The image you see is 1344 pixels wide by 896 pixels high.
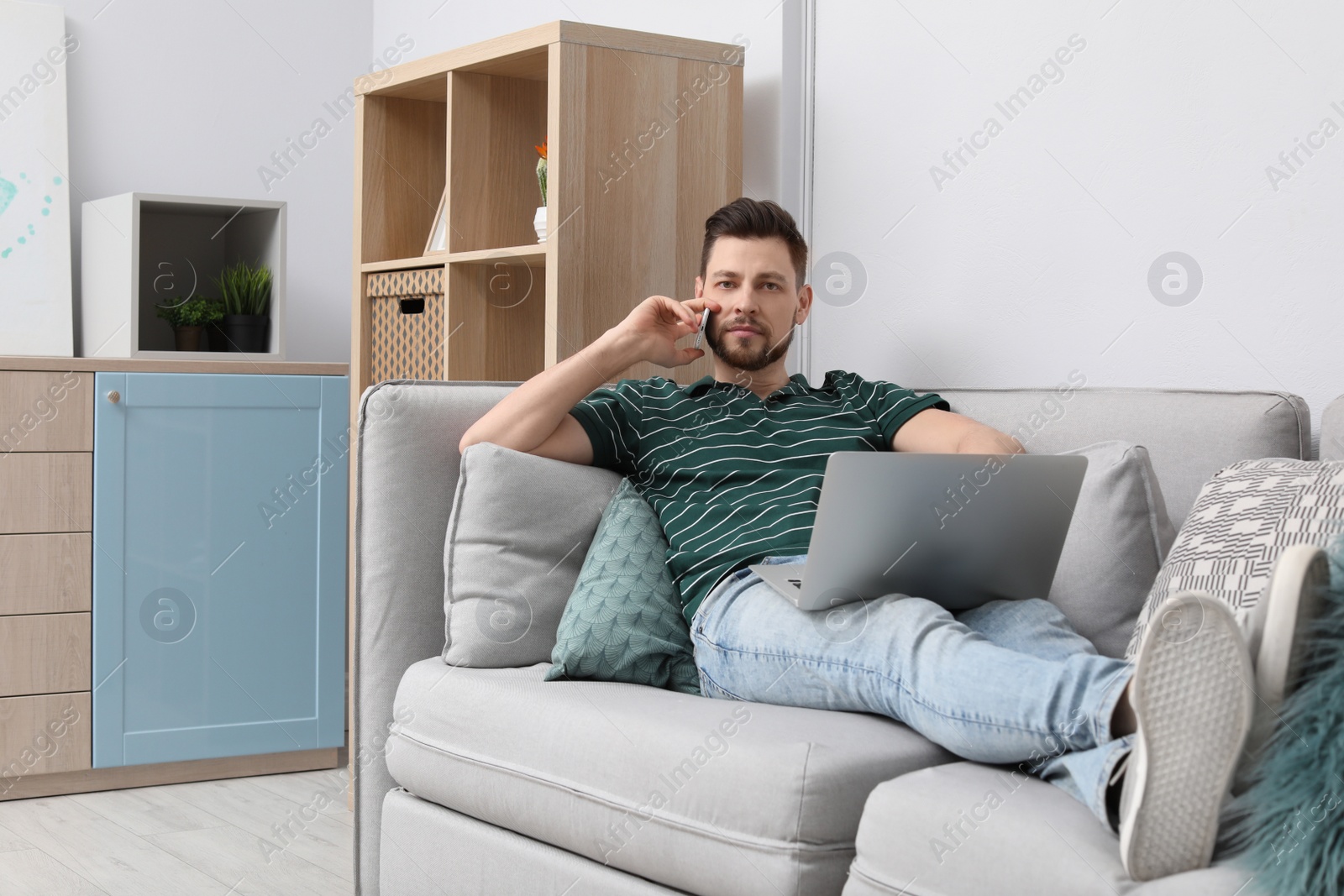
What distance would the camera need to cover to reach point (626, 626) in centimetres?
176

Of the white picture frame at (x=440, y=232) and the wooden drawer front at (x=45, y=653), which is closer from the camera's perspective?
the wooden drawer front at (x=45, y=653)

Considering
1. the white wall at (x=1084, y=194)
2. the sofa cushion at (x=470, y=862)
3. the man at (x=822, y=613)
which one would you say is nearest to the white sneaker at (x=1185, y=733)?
the man at (x=822, y=613)

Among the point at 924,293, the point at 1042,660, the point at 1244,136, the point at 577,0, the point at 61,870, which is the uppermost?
the point at 577,0

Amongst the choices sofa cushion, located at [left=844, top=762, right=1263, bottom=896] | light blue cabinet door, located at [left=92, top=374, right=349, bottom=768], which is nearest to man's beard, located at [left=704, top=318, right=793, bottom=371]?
sofa cushion, located at [left=844, top=762, right=1263, bottom=896]

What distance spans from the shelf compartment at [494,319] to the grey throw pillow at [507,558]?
93cm

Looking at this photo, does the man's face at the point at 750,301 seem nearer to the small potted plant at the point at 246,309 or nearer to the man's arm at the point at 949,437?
the man's arm at the point at 949,437

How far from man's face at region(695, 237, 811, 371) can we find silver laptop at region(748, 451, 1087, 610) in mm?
626

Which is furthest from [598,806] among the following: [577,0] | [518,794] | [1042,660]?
[577,0]

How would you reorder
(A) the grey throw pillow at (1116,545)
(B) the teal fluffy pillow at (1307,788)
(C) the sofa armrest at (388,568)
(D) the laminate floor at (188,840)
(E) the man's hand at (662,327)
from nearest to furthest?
(B) the teal fluffy pillow at (1307,788)
(A) the grey throw pillow at (1116,545)
(C) the sofa armrest at (388,568)
(E) the man's hand at (662,327)
(D) the laminate floor at (188,840)

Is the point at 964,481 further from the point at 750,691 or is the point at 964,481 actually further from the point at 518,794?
the point at 518,794

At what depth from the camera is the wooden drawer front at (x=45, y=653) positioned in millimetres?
2822

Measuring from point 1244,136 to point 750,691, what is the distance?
113 centimetres

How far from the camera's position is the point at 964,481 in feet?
4.99

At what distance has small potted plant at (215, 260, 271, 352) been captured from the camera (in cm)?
329
